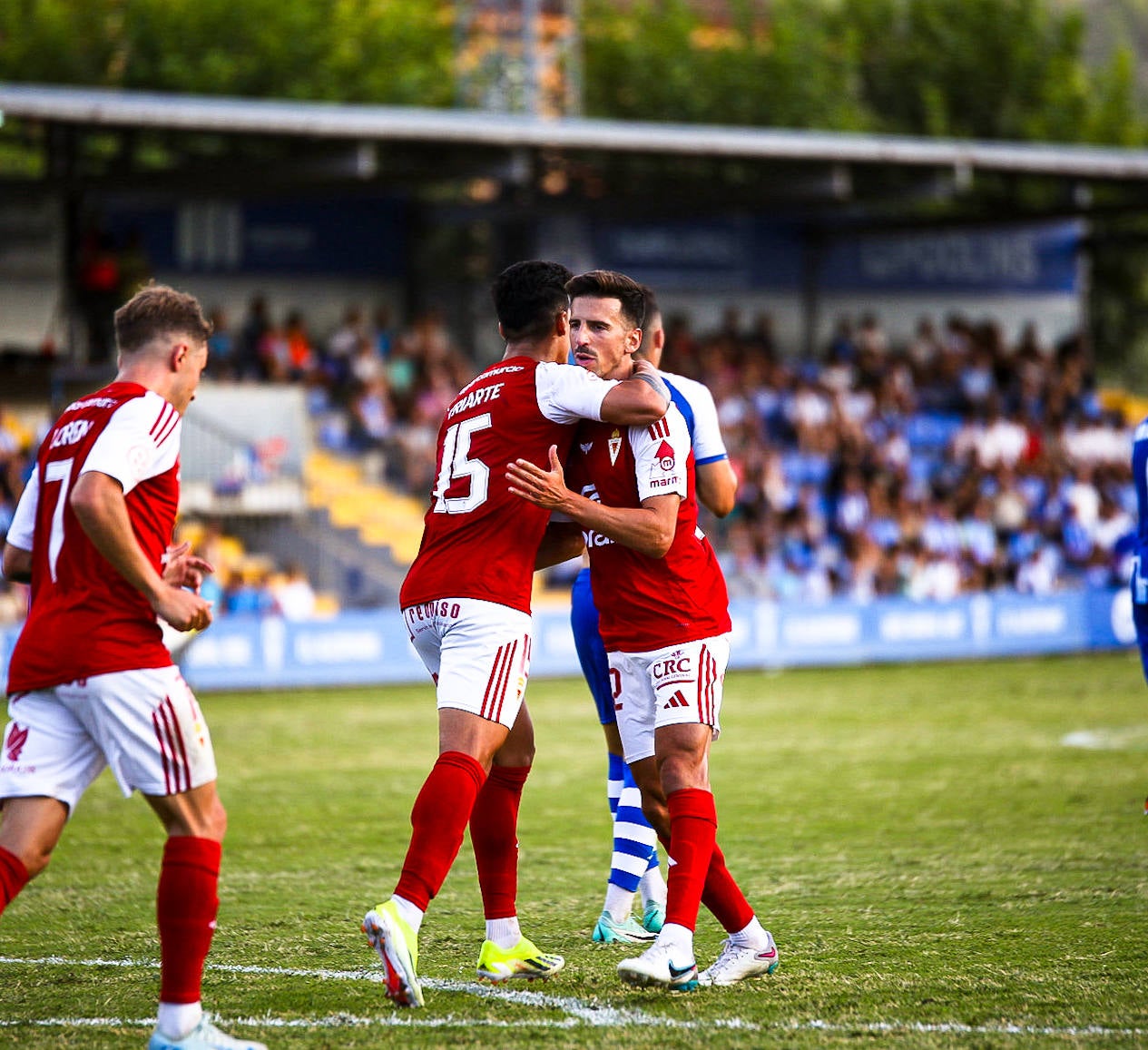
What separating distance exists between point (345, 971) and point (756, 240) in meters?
25.1

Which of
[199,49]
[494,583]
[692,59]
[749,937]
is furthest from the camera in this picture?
[692,59]

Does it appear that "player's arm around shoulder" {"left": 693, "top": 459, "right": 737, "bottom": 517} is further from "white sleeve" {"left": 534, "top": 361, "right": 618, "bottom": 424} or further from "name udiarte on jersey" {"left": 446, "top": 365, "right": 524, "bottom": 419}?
"name udiarte on jersey" {"left": 446, "top": 365, "right": 524, "bottom": 419}

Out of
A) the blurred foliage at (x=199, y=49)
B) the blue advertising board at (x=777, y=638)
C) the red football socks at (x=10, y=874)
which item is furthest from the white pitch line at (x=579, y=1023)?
the blurred foliage at (x=199, y=49)

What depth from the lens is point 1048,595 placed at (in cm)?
2097

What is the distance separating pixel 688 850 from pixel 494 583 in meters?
1.09

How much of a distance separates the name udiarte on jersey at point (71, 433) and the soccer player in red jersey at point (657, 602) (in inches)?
54.2

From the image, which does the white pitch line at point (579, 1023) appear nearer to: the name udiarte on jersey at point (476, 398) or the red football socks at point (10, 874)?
the red football socks at point (10, 874)

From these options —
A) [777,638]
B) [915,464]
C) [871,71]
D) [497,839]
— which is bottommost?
[777,638]

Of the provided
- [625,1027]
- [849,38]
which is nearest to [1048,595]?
[625,1027]

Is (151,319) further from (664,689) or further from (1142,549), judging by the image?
(1142,549)

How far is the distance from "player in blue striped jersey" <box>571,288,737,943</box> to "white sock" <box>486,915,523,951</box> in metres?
0.62

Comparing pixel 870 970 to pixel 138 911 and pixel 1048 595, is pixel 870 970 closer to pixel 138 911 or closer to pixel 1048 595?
pixel 138 911

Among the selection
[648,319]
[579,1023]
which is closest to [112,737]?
[579,1023]

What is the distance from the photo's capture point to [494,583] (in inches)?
208
